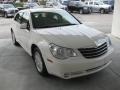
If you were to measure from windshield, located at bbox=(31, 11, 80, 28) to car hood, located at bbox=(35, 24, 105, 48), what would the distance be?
0.35 metres

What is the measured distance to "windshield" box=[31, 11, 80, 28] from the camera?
4812 millimetres

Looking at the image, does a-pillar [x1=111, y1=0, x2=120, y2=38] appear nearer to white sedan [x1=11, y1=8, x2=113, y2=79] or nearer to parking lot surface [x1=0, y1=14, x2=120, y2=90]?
parking lot surface [x1=0, y1=14, x2=120, y2=90]

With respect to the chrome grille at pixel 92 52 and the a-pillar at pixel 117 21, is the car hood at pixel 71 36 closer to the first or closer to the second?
the chrome grille at pixel 92 52

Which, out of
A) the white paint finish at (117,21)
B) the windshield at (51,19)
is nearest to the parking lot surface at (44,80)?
the windshield at (51,19)

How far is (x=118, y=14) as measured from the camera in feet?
26.7

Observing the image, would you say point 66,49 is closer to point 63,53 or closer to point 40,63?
point 63,53

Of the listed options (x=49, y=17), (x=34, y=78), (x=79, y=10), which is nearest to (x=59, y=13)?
(x=49, y=17)

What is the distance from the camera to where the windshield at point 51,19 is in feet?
15.8

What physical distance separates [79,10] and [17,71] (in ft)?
65.2

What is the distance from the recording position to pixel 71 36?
399 cm

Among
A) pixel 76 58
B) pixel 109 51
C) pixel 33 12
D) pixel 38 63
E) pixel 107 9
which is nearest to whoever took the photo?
pixel 76 58

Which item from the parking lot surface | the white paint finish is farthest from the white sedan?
the white paint finish

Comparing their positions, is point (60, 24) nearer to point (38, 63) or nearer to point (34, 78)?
point (38, 63)

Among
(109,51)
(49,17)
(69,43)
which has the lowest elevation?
(109,51)
